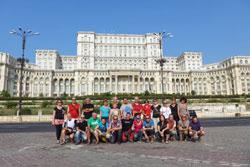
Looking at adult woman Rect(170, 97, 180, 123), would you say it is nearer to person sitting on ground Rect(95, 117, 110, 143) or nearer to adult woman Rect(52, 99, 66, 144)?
person sitting on ground Rect(95, 117, 110, 143)

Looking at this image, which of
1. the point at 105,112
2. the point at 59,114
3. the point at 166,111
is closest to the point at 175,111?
the point at 166,111

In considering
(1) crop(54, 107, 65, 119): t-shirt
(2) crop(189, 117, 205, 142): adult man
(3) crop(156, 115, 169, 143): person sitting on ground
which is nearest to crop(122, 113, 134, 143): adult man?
(3) crop(156, 115, 169, 143): person sitting on ground

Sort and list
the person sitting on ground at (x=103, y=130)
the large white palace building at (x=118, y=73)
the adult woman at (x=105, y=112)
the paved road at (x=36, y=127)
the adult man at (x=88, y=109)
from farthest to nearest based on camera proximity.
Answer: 1. the large white palace building at (x=118, y=73)
2. the paved road at (x=36, y=127)
3. the adult man at (x=88, y=109)
4. the adult woman at (x=105, y=112)
5. the person sitting on ground at (x=103, y=130)

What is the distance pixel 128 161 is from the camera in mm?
5340

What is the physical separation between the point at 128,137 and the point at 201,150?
3777 millimetres

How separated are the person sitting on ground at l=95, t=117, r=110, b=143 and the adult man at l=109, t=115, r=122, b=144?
A: 0.24 metres

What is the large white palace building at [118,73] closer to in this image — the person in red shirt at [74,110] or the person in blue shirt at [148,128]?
the person in blue shirt at [148,128]

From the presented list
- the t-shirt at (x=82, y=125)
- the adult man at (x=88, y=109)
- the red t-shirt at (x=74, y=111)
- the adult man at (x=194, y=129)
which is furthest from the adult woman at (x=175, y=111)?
the red t-shirt at (x=74, y=111)

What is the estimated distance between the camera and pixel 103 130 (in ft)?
27.9

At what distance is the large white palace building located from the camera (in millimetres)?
86125

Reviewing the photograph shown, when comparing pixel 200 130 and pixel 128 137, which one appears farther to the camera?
pixel 128 137

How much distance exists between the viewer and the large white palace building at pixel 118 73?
86.1m

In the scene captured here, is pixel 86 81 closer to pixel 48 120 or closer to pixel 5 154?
pixel 48 120

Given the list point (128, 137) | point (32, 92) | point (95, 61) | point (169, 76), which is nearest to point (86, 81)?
point (95, 61)
